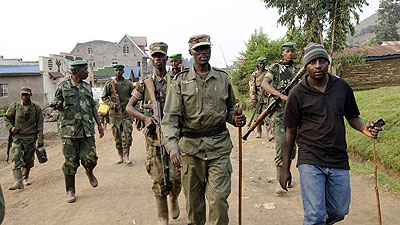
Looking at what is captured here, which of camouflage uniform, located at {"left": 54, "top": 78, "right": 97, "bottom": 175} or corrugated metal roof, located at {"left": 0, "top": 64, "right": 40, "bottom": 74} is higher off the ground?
corrugated metal roof, located at {"left": 0, "top": 64, "right": 40, "bottom": 74}

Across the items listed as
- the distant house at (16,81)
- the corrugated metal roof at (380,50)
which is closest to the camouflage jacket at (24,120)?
the corrugated metal roof at (380,50)

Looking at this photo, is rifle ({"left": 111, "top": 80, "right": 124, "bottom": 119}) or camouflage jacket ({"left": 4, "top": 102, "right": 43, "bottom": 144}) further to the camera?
rifle ({"left": 111, "top": 80, "right": 124, "bottom": 119})

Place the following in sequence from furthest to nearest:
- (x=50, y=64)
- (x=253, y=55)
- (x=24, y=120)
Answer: (x=50, y=64)
(x=253, y=55)
(x=24, y=120)

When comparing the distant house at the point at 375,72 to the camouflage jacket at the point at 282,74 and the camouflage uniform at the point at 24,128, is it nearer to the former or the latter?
the camouflage jacket at the point at 282,74

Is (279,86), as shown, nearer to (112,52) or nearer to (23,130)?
(23,130)

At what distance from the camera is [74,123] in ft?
19.2

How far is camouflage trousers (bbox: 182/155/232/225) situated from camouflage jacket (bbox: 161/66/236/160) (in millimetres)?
98

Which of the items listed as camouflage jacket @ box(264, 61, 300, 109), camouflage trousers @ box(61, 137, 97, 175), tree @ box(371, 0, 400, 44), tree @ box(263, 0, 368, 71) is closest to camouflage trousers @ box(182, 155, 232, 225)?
camouflage jacket @ box(264, 61, 300, 109)

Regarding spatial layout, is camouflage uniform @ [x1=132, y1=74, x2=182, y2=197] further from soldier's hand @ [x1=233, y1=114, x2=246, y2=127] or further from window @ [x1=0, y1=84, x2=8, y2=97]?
window @ [x1=0, y1=84, x2=8, y2=97]

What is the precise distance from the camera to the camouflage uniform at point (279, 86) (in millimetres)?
5672

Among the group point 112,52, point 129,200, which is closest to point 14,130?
point 129,200

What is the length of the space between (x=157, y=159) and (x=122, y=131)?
4198 millimetres

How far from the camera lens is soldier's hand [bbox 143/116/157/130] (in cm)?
446

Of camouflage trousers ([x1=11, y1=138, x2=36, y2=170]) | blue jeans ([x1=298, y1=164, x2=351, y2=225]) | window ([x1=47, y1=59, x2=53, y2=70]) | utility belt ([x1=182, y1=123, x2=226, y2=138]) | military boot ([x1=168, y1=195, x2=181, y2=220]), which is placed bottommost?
military boot ([x1=168, y1=195, x2=181, y2=220])
